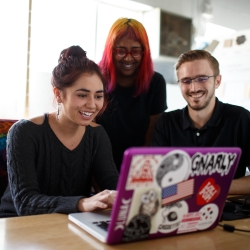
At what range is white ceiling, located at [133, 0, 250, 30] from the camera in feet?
11.7

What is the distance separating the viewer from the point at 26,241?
749mm

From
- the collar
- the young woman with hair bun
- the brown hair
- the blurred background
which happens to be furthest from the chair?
the blurred background

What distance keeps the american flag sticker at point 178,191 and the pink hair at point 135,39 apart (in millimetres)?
1132

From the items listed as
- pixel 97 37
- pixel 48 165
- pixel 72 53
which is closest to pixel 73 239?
pixel 48 165

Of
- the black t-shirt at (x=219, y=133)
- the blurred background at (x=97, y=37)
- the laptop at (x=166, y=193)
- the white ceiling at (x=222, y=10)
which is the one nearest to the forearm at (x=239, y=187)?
the black t-shirt at (x=219, y=133)

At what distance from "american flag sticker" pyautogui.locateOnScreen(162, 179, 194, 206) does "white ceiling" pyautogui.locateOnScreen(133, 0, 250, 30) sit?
9.73 ft

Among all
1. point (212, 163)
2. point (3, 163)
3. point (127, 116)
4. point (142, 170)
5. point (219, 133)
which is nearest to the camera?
point (142, 170)

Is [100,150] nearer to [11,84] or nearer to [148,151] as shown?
[148,151]

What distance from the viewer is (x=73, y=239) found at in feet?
2.52

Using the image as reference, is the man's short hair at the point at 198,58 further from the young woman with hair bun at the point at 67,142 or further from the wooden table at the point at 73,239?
the wooden table at the point at 73,239

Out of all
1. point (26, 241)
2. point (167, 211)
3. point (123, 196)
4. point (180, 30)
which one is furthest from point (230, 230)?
point (180, 30)

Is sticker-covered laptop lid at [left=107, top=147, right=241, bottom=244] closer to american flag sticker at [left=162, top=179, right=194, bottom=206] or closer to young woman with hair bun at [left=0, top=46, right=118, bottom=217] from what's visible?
american flag sticker at [left=162, top=179, right=194, bottom=206]

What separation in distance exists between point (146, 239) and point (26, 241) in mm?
250

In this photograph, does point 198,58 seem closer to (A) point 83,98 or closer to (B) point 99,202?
(A) point 83,98
